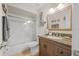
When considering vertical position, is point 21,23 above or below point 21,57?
above

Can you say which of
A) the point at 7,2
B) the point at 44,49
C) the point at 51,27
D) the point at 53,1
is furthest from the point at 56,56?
the point at 7,2

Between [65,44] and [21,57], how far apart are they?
0.60m

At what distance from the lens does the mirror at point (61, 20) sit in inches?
59.6

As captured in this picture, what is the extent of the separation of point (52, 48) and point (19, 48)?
0.44m

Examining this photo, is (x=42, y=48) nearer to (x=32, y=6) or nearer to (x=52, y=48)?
(x=52, y=48)

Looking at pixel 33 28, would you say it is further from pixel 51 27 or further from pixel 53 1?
pixel 53 1

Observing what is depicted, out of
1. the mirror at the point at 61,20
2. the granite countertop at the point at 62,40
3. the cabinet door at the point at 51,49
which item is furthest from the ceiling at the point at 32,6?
the cabinet door at the point at 51,49

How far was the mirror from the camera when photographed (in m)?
1.51

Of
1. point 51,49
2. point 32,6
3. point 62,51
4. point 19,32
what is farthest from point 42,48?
point 32,6

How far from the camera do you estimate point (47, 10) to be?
5.20 ft

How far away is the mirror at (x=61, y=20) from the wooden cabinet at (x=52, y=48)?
0.65 ft

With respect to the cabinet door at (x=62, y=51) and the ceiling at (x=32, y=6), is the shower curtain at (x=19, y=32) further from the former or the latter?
the cabinet door at (x=62, y=51)

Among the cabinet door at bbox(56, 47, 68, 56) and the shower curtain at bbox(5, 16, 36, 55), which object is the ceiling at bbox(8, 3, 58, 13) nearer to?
the shower curtain at bbox(5, 16, 36, 55)

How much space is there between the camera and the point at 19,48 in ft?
5.18
